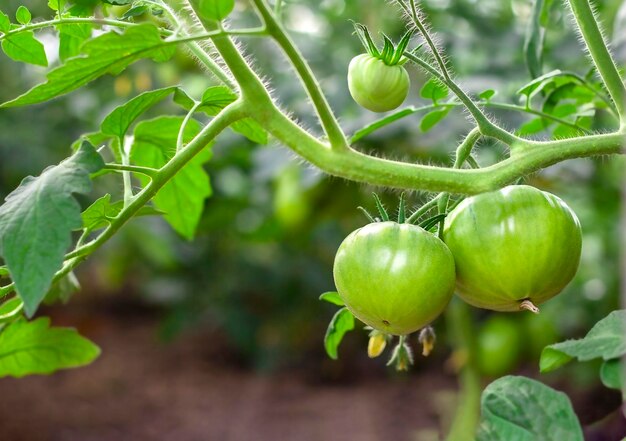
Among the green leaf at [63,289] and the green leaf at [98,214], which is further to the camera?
the green leaf at [63,289]

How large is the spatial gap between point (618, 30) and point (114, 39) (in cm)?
77

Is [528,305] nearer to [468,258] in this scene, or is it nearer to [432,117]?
[468,258]

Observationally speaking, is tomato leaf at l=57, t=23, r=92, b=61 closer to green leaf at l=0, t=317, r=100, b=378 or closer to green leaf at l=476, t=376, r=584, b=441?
green leaf at l=0, t=317, r=100, b=378

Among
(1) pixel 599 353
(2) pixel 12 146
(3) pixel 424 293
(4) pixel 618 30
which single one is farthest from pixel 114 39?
(2) pixel 12 146

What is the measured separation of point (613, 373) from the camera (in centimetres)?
53

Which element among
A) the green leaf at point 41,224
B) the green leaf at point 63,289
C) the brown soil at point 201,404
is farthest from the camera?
the brown soil at point 201,404

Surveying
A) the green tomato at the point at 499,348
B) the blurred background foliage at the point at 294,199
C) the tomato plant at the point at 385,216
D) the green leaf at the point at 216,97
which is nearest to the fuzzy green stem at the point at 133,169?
the tomato plant at the point at 385,216

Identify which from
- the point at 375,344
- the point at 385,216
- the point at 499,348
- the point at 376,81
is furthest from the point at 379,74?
the point at 499,348

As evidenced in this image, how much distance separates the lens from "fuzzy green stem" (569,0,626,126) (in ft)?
1.94

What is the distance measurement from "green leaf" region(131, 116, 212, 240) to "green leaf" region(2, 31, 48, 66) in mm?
112

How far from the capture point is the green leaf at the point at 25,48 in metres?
0.66

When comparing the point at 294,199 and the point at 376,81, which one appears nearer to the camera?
the point at 376,81

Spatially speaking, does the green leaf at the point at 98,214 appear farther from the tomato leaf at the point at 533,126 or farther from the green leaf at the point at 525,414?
the tomato leaf at the point at 533,126

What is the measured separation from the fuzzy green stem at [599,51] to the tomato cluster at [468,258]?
124 millimetres
